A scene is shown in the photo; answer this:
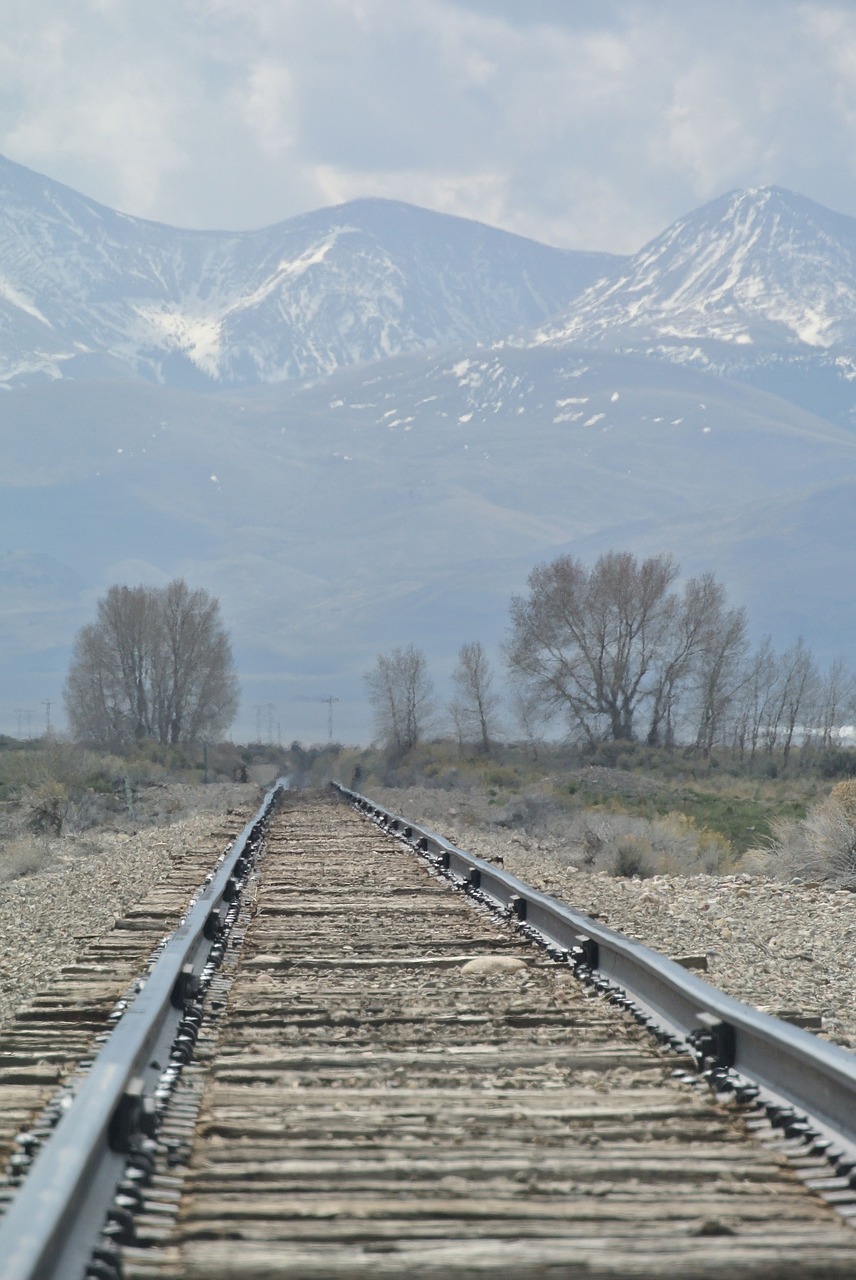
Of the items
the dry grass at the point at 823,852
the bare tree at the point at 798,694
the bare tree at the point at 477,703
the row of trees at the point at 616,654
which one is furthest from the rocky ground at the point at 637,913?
the bare tree at the point at 798,694

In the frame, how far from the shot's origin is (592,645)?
Answer: 64375 millimetres

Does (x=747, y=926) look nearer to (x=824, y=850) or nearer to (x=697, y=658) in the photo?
(x=824, y=850)

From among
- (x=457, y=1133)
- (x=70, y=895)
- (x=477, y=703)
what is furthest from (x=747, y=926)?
(x=477, y=703)

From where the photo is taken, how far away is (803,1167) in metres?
3.84

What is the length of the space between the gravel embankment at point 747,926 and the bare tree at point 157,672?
73.3 meters

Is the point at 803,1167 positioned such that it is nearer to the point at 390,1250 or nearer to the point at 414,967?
the point at 390,1250

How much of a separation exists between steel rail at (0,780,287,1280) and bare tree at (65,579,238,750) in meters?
82.5

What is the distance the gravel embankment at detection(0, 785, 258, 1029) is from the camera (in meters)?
7.83

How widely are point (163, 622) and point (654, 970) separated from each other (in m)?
85.3

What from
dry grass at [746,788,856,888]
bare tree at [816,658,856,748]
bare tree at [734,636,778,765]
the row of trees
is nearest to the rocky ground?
dry grass at [746,788,856,888]

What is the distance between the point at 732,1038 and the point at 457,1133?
51.0 inches

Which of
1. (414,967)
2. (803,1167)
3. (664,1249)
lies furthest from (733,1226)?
(414,967)

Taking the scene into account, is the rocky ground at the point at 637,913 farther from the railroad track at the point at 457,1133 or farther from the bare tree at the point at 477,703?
the bare tree at the point at 477,703

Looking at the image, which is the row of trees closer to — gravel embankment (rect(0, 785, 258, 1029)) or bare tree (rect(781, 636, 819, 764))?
bare tree (rect(781, 636, 819, 764))
